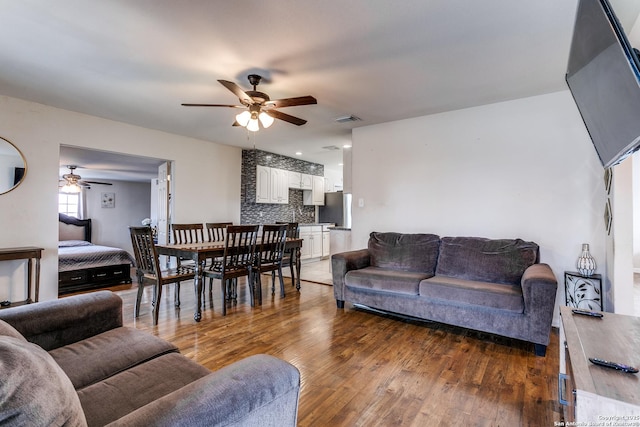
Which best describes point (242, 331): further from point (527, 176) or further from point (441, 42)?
point (527, 176)

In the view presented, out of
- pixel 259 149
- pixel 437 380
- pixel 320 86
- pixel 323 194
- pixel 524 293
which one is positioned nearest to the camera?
pixel 437 380

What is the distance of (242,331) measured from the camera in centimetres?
292

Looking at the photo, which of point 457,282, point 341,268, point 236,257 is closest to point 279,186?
point 236,257

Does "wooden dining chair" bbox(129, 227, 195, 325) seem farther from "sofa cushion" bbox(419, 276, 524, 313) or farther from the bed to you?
"sofa cushion" bbox(419, 276, 524, 313)

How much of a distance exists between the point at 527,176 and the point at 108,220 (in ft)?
31.3

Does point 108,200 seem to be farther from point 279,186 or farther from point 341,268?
point 341,268

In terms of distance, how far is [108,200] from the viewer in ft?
27.8

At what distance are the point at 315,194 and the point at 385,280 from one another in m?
4.76

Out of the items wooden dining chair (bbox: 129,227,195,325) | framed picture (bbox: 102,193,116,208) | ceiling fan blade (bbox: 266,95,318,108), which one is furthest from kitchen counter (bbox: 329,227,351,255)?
A: framed picture (bbox: 102,193,116,208)

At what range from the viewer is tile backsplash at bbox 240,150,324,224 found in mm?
6141

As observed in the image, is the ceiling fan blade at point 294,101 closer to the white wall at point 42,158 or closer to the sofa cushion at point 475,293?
the sofa cushion at point 475,293

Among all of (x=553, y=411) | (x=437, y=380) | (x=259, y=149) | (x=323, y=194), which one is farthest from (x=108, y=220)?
(x=553, y=411)

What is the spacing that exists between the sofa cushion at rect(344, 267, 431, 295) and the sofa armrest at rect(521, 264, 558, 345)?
918mm

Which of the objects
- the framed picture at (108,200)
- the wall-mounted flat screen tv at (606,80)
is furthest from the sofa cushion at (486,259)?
the framed picture at (108,200)
